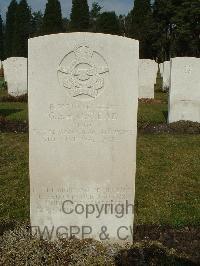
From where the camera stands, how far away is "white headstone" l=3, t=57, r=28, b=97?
18156mm

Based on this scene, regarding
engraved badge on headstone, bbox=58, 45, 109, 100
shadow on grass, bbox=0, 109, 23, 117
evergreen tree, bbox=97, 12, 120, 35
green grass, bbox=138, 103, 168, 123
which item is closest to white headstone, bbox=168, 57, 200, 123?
green grass, bbox=138, 103, 168, 123

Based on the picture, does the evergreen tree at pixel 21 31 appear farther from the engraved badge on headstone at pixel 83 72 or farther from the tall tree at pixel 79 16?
the engraved badge on headstone at pixel 83 72

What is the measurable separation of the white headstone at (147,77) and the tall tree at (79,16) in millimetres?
43094

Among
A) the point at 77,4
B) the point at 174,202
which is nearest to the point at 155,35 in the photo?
the point at 77,4

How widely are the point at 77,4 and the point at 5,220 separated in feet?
191

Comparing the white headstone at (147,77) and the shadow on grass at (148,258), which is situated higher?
the white headstone at (147,77)

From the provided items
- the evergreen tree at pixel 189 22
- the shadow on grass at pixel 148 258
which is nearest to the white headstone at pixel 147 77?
the shadow on grass at pixel 148 258

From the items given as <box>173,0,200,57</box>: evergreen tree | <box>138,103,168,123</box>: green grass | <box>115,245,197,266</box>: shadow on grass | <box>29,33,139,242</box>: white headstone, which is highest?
<box>173,0,200,57</box>: evergreen tree

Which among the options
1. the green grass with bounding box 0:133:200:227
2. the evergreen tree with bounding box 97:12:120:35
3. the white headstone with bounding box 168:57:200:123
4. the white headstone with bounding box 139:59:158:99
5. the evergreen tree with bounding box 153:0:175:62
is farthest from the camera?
the evergreen tree with bounding box 97:12:120:35

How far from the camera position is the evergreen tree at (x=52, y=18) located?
5822 centimetres

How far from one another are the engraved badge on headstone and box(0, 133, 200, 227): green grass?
6.44 ft

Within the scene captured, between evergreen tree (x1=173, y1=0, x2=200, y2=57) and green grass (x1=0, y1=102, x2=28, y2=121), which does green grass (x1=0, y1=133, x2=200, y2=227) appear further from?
evergreen tree (x1=173, y1=0, x2=200, y2=57)

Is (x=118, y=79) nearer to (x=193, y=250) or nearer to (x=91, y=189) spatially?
(x=91, y=189)

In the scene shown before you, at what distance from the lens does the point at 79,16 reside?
60688 mm
